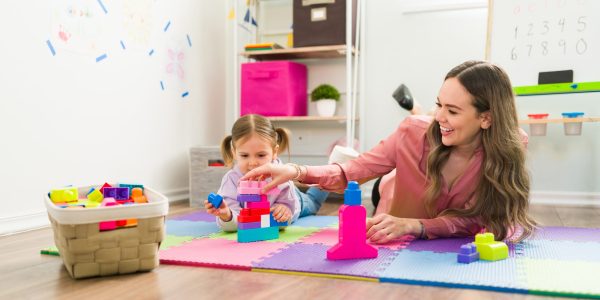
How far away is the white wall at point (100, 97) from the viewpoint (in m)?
2.01

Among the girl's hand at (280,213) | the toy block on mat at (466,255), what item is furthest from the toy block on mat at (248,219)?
the toy block on mat at (466,255)

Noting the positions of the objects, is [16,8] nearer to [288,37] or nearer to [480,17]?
[288,37]

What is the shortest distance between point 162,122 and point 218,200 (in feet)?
4.66

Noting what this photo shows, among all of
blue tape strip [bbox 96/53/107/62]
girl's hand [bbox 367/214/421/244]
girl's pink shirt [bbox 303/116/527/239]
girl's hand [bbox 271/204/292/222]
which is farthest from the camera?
blue tape strip [bbox 96/53/107/62]

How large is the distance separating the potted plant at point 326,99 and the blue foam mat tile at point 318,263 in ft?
5.72

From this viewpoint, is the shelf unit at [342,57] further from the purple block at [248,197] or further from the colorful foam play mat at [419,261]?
the purple block at [248,197]

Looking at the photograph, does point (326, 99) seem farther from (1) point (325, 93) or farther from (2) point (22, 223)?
(2) point (22, 223)

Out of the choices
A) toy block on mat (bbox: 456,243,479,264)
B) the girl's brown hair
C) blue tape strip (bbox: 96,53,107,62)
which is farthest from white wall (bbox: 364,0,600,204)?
toy block on mat (bbox: 456,243,479,264)

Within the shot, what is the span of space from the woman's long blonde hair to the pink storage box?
5.02 ft

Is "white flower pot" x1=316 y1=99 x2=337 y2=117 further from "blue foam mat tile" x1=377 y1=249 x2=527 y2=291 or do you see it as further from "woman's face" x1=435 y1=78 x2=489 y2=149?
"blue foam mat tile" x1=377 y1=249 x2=527 y2=291

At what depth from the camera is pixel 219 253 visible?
1480mm

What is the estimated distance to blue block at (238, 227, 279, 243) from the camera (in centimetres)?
163

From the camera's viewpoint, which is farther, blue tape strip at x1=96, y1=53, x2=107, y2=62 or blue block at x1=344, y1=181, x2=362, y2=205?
blue tape strip at x1=96, y1=53, x2=107, y2=62

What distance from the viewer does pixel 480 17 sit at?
306cm
